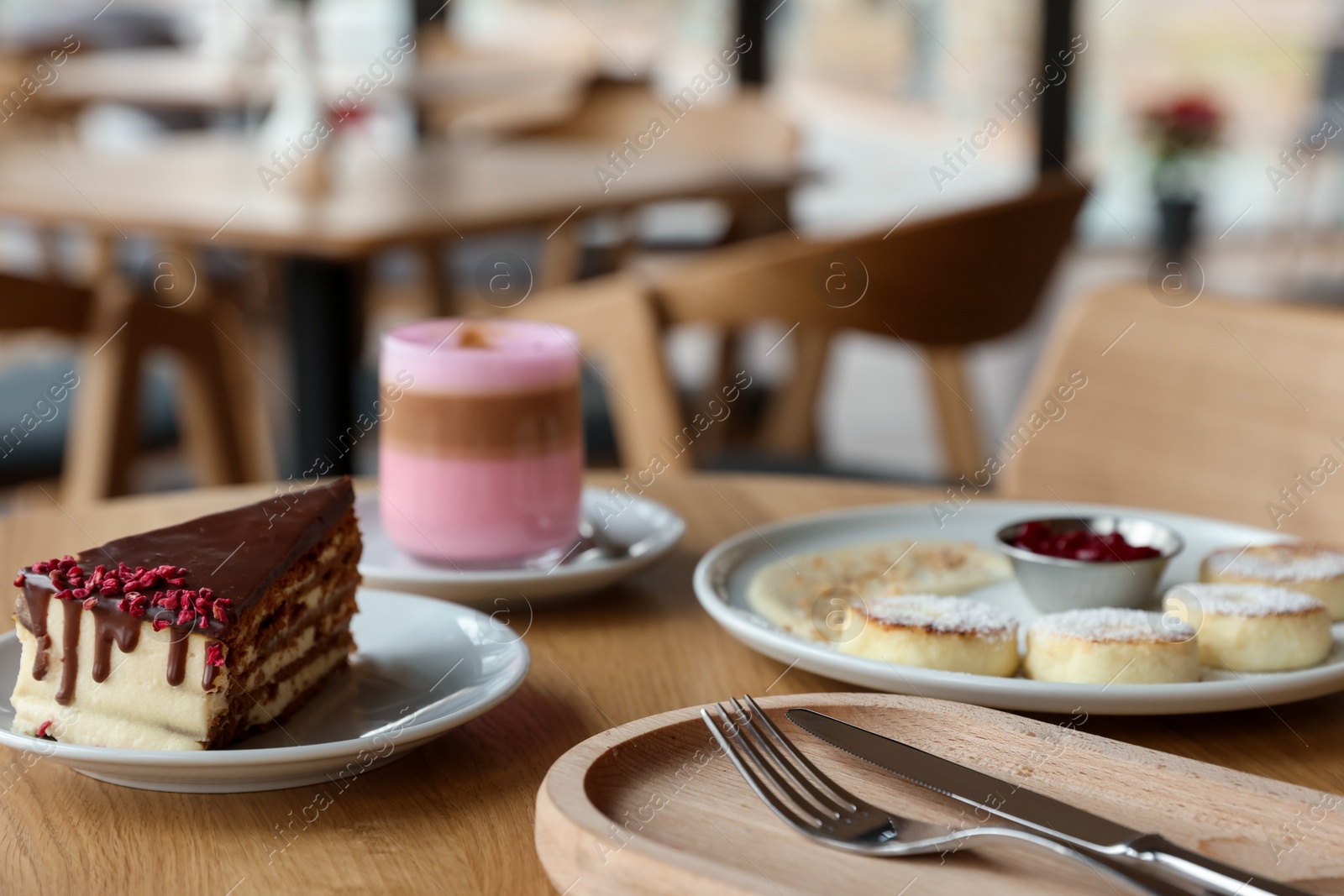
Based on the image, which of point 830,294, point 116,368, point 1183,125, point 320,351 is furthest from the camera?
point 1183,125

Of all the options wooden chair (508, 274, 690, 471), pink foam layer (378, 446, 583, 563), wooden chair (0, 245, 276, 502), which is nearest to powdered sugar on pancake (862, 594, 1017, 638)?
pink foam layer (378, 446, 583, 563)

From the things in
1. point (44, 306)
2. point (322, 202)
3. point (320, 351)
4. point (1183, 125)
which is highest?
point (1183, 125)

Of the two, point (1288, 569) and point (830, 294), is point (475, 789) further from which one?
point (830, 294)

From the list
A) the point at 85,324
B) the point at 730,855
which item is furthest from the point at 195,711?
the point at 85,324

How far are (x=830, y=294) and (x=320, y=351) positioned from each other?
891 millimetres

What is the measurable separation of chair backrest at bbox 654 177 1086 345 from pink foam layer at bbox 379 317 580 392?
101 centimetres

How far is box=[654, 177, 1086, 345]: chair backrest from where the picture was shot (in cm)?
194

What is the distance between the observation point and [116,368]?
205 centimetres

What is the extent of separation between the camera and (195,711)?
2.06ft

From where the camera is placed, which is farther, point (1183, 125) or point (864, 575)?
point (1183, 125)

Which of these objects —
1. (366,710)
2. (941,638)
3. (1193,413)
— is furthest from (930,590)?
(1193,413)

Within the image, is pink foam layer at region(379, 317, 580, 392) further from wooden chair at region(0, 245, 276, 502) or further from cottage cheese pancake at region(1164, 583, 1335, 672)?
wooden chair at region(0, 245, 276, 502)

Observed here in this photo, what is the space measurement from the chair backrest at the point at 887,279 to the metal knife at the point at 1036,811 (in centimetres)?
137

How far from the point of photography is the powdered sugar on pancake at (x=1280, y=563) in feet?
2.66
